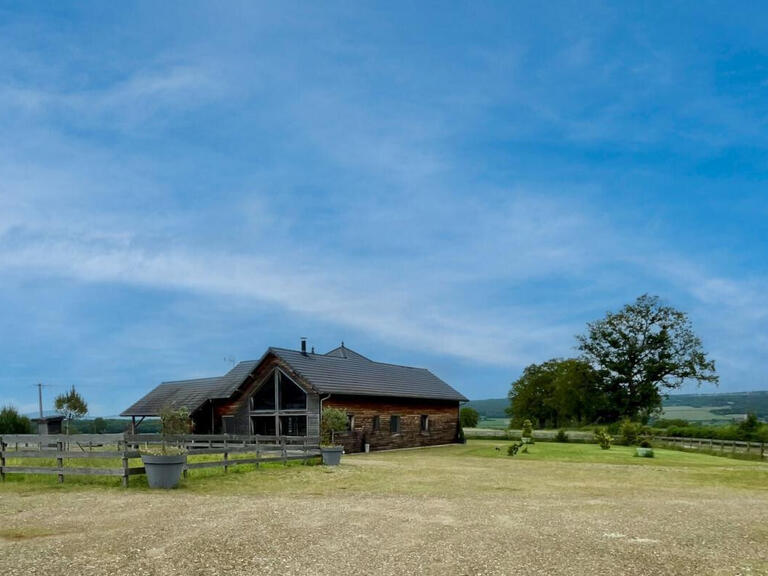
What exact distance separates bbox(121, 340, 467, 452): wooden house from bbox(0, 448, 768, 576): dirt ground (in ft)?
48.1

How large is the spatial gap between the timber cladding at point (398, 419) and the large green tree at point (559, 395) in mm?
23279

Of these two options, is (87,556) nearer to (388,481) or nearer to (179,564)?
(179,564)

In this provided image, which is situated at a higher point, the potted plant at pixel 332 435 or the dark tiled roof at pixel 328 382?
the dark tiled roof at pixel 328 382

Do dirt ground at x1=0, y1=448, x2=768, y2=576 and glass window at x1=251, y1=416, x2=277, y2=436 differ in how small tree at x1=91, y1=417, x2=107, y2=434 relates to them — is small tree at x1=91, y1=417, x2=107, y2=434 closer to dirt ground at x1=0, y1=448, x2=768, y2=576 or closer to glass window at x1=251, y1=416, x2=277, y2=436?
glass window at x1=251, y1=416, x2=277, y2=436

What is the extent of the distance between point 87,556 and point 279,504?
4.87 meters

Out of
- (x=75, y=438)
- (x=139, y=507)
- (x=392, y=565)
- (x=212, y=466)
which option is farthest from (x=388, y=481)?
(x=392, y=565)

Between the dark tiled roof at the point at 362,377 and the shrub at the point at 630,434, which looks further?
the shrub at the point at 630,434

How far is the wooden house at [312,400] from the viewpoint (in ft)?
106

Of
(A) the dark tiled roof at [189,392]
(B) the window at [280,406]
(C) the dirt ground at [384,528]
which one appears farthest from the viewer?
(A) the dark tiled roof at [189,392]

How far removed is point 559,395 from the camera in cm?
7119

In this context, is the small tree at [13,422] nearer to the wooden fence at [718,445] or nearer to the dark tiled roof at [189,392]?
the dark tiled roof at [189,392]

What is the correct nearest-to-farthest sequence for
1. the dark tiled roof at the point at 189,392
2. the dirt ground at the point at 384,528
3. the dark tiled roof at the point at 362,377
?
1. the dirt ground at the point at 384,528
2. the dark tiled roof at the point at 362,377
3. the dark tiled roof at the point at 189,392

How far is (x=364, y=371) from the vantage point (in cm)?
3703

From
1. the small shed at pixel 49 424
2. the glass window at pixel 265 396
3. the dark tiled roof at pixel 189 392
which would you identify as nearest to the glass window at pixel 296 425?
the glass window at pixel 265 396
